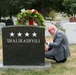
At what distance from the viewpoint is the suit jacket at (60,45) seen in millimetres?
8359

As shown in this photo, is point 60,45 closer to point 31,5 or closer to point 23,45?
point 23,45

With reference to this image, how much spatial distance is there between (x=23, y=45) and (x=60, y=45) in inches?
44.2

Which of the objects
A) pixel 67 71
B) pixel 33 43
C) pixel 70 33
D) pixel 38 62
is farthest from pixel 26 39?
pixel 70 33

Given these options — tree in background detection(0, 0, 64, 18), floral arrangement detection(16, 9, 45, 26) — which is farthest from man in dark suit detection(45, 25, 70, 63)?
tree in background detection(0, 0, 64, 18)

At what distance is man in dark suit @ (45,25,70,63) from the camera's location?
27.4 feet

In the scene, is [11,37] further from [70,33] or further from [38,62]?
[70,33]

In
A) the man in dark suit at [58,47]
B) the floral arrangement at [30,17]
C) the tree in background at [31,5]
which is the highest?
the tree in background at [31,5]

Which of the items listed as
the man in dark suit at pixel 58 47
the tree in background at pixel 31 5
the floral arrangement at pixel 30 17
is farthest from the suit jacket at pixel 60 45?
the tree in background at pixel 31 5

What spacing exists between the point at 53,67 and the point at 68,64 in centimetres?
63

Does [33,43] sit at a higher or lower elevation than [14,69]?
higher

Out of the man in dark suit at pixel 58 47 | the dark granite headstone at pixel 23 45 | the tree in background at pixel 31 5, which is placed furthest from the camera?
the tree in background at pixel 31 5

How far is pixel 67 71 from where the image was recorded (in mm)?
7906

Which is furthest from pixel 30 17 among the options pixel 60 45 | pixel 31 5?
pixel 31 5

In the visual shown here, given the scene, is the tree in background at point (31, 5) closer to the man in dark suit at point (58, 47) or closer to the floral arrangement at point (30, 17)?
the floral arrangement at point (30, 17)
